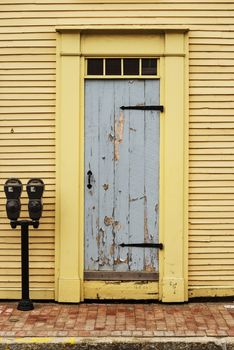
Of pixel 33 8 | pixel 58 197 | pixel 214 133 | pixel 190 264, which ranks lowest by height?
pixel 190 264

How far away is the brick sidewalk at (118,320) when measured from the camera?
21.8ft

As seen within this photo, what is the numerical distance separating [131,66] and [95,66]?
0.44 m

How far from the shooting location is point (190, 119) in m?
7.78

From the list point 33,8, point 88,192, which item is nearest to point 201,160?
point 88,192

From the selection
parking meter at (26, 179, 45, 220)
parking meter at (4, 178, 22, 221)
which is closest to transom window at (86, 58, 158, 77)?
parking meter at (26, 179, 45, 220)

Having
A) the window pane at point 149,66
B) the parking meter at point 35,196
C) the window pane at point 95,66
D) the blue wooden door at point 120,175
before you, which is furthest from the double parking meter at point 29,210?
the window pane at point 149,66

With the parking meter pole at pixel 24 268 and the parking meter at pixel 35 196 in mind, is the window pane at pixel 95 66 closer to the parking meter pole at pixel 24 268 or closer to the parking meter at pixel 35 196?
the parking meter at pixel 35 196

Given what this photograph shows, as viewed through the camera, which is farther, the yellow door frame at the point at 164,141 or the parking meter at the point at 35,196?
the yellow door frame at the point at 164,141

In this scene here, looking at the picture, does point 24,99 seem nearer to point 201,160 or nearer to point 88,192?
point 88,192

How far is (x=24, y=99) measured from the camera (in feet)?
25.6

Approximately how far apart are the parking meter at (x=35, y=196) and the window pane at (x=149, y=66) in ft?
6.16

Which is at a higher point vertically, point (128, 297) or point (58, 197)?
point (58, 197)

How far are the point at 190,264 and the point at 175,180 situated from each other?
1.04 metres

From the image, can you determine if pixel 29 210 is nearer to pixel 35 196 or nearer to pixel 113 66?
pixel 35 196
